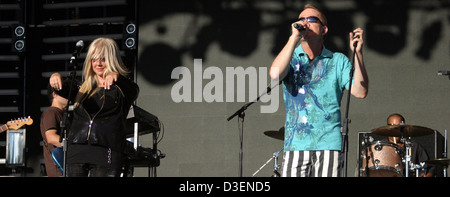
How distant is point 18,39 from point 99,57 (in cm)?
650

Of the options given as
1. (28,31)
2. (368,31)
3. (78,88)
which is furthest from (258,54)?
(78,88)

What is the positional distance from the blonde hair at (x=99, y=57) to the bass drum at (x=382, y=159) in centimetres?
471


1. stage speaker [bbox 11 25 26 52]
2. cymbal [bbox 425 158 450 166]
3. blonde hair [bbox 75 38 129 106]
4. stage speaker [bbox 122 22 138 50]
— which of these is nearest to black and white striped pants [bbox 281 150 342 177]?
blonde hair [bbox 75 38 129 106]

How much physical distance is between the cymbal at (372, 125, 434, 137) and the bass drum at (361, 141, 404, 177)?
15cm

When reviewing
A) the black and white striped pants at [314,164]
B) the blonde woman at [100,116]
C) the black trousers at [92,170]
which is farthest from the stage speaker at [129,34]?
the black and white striped pants at [314,164]

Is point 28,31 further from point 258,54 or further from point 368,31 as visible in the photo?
point 368,31

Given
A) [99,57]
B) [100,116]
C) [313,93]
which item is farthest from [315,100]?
[99,57]

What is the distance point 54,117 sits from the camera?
838cm

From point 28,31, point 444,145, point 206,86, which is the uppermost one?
point 28,31

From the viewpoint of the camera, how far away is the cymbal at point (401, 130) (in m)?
9.67

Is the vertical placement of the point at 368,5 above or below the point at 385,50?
above
